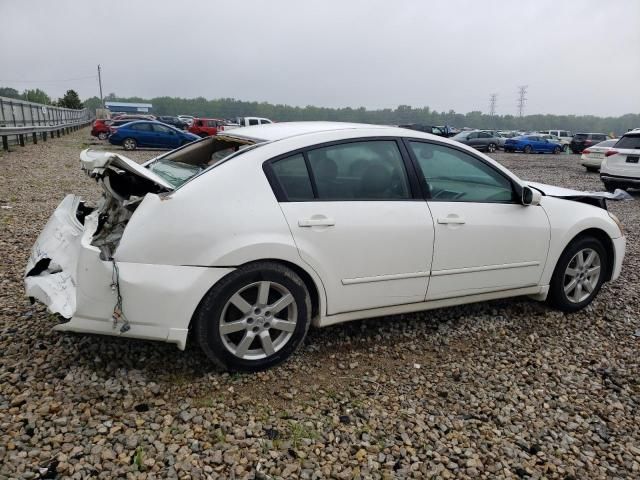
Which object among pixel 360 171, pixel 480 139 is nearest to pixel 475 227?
pixel 360 171

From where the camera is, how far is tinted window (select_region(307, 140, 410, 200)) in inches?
127

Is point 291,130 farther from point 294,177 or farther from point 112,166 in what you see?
point 112,166

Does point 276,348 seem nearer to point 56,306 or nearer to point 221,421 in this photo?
point 221,421

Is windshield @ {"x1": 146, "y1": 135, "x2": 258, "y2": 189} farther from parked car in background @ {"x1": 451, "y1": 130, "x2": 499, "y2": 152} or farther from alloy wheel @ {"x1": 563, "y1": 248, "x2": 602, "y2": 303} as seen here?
parked car in background @ {"x1": 451, "y1": 130, "x2": 499, "y2": 152}

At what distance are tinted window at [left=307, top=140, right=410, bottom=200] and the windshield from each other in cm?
53

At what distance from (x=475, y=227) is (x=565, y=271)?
3.92ft

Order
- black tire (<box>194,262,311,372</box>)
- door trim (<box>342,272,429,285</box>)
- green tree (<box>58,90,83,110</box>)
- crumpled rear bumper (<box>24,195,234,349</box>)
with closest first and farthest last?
crumpled rear bumper (<box>24,195,234,349</box>) < black tire (<box>194,262,311,372</box>) < door trim (<box>342,272,429,285</box>) < green tree (<box>58,90,83,110</box>)

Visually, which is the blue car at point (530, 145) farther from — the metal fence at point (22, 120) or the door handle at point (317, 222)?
the door handle at point (317, 222)

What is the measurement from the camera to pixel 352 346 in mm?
3621

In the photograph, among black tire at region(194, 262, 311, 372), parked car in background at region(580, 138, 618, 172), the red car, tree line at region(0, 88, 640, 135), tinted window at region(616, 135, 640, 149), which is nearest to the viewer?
black tire at region(194, 262, 311, 372)

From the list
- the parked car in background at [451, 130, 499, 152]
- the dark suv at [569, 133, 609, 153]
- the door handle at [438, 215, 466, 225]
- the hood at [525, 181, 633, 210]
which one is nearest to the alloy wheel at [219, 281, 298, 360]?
the door handle at [438, 215, 466, 225]

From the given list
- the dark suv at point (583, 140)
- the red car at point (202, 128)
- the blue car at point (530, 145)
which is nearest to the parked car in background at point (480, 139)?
the blue car at point (530, 145)

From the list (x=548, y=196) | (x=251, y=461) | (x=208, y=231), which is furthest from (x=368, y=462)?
(x=548, y=196)

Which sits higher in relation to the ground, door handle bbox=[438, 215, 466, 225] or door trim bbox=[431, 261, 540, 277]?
door handle bbox=[438, 215, 466, 225]
